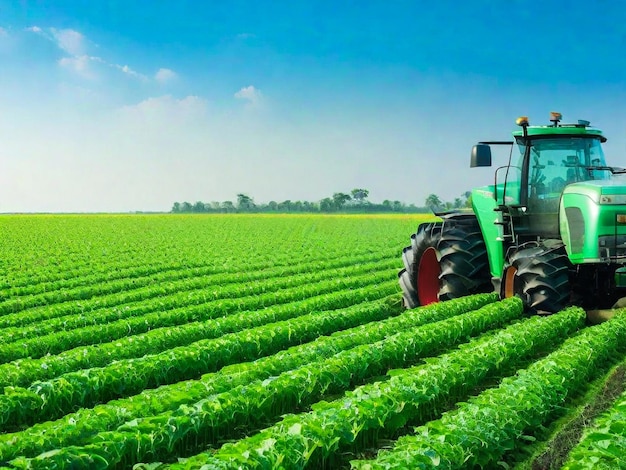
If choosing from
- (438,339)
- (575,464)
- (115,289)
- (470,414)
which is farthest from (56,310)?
(575,464)

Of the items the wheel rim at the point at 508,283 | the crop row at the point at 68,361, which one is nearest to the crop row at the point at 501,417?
the wheel rim at the point at 508,283

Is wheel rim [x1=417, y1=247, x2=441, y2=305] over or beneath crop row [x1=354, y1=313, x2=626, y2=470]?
over

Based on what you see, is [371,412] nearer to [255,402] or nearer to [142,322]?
[255,402]

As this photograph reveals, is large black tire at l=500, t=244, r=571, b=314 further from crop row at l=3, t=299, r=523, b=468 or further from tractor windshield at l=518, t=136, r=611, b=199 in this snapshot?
crop row at l=3, t=299, r=523, b=468

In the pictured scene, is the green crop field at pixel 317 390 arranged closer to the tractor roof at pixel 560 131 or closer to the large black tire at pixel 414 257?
the large black tire at pixel 414 257

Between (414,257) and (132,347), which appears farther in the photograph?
(414,257)

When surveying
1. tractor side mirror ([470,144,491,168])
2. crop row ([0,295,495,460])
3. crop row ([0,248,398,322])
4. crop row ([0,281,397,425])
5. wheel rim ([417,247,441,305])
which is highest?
tractor side mirror ([470,144,491,168])

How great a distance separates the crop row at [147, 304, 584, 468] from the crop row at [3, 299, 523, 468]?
581 mm

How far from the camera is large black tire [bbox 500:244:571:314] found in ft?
33.5

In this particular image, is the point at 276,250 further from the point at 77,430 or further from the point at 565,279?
the point at 77,430

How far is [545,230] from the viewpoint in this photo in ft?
36.4

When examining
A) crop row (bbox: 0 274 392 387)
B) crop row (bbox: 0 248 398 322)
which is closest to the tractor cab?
crop row (bbox: 0 274 392 387)

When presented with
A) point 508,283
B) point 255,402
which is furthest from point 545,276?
point 255,402

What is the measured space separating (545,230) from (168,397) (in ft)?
22.8
